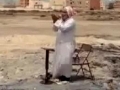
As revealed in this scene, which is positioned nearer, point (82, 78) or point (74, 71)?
point (82, 78)

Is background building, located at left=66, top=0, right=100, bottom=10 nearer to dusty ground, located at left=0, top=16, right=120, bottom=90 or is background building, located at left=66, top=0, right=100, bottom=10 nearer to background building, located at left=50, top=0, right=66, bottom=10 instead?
background building, located at left=50, top=0, right=66, bottom=10

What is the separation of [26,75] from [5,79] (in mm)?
567

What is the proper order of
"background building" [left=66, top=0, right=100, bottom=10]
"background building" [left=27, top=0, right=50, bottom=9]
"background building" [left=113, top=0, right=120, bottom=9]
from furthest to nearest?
"background building" [left=113, top=0, right=120, bottom=9], "background building" [left=27, top=0, right=50, bottom=9], "background building" [left=66, top=0, right=100, bottom=10]

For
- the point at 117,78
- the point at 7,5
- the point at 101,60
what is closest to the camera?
the point at 117,78

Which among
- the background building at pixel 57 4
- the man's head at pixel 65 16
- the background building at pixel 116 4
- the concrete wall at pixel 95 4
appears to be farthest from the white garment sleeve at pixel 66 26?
the background building at pixel 116 4

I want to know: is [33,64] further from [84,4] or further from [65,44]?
[84,4]

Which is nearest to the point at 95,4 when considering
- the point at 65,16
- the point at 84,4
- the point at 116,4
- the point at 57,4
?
the point at 84,4

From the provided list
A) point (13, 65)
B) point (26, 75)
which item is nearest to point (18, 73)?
point (26, 75)

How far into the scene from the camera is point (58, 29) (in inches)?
281

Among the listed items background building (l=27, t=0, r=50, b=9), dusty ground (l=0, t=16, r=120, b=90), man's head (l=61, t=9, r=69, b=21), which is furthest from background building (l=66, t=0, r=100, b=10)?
man's head (l=61, t=9, r=69, b=21)

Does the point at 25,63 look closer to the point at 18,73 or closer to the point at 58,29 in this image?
the point at 18,73

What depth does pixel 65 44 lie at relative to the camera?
7.12 m

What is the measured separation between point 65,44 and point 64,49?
0.10 metres

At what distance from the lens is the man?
7.06m
